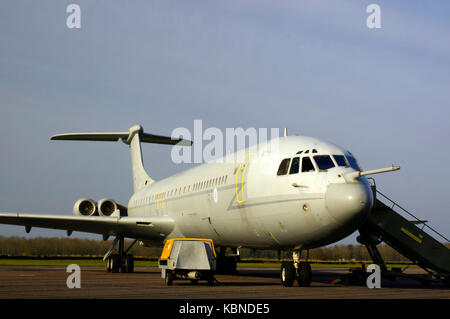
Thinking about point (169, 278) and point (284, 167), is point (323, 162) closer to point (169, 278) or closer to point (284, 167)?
point (284, 167)

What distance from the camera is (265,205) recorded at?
15594 mm

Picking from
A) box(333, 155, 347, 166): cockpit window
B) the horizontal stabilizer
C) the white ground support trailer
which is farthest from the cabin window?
the horizontal stabilizer

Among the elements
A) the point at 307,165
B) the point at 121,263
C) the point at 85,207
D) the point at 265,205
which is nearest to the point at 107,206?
the point at 85,207

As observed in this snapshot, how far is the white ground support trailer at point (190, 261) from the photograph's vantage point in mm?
16094

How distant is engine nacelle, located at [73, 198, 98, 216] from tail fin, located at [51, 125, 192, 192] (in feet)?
22.7

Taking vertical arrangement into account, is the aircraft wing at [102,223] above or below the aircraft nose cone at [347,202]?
below

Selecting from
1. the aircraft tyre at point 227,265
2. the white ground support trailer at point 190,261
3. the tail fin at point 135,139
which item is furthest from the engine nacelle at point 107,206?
the white ground support trailer at point 190,261

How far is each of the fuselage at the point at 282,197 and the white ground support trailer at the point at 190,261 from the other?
150cm

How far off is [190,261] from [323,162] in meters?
4.93

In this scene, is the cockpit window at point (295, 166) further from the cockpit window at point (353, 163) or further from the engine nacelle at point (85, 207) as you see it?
the engine nacelle at point (85, 207)

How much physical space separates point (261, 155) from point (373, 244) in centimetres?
532

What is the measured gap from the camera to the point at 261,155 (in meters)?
16.7
